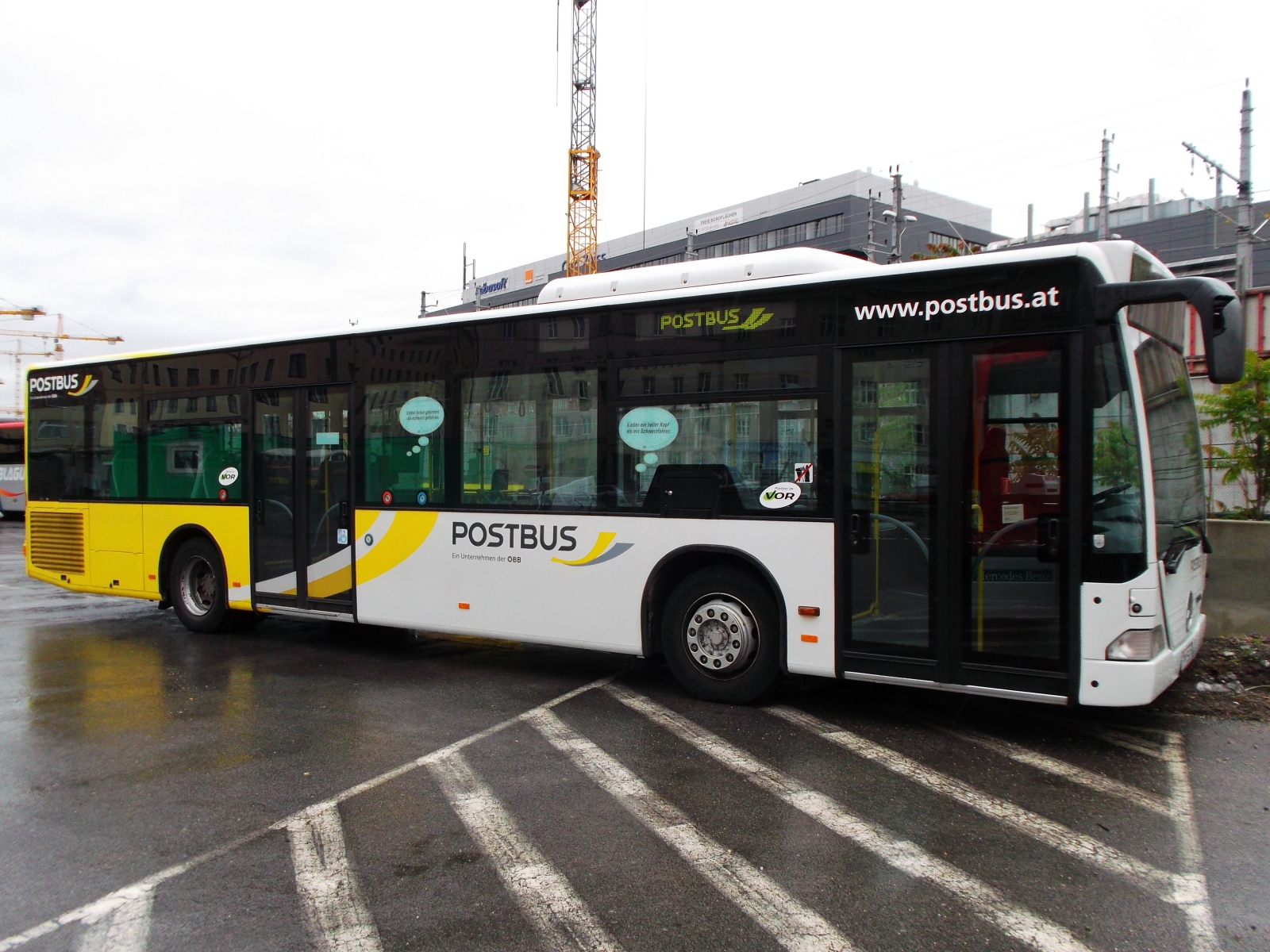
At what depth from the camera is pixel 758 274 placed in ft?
21.7

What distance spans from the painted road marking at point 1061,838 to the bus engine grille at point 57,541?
29.5ft

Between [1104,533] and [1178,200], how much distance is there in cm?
5650

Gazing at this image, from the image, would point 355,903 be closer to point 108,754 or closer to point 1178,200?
point 108,754

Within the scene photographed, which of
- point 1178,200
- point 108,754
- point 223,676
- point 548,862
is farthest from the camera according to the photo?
point 1178,200

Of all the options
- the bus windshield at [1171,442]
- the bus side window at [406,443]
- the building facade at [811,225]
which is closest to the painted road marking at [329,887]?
the bus side window at [406,443]

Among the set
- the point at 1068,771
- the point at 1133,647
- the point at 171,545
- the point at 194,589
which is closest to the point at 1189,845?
the point at 1068,771

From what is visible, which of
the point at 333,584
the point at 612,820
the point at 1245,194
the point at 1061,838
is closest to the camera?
the point at 1061,838

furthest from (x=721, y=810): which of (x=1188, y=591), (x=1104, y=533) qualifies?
(x=1188, y=591)

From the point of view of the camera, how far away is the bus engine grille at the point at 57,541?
1044cm

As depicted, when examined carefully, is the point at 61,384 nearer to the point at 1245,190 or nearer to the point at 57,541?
the point at 57,541

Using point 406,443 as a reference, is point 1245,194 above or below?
above

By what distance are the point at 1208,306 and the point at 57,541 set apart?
11792 millimetres

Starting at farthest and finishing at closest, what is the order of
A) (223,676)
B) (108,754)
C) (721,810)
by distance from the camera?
(223,676)
(108,754)
(721,810)

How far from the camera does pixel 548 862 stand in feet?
13.2
